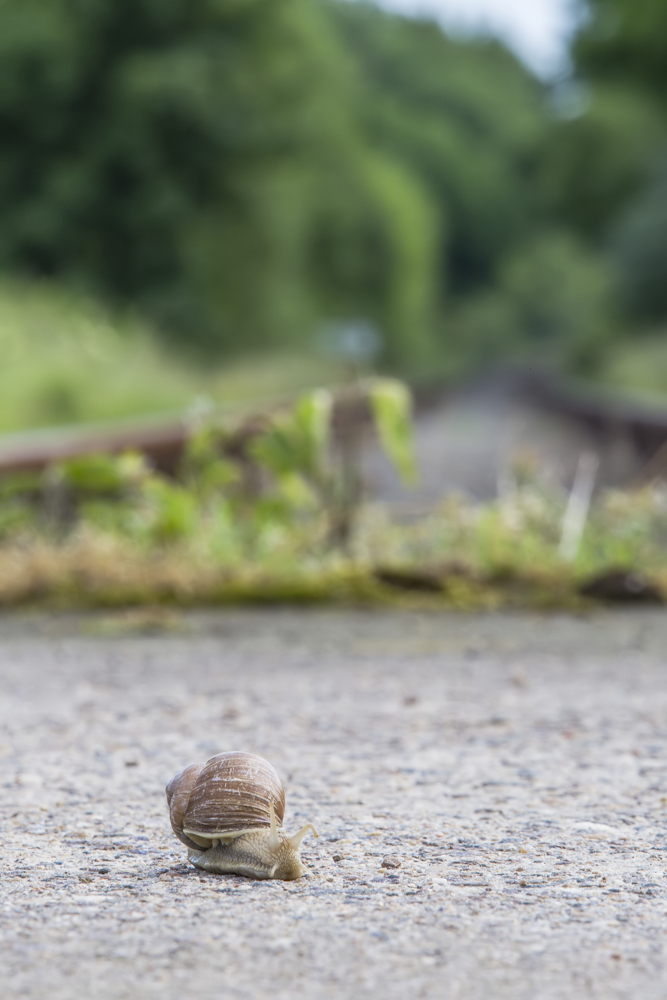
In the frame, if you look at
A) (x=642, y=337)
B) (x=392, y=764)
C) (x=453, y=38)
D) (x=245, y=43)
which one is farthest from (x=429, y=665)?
(x=453, y=38)

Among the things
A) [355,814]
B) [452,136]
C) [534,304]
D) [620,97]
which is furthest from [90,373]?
[452,136]

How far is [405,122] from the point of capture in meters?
93.9

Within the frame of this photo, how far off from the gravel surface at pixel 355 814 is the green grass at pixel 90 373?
1957mm

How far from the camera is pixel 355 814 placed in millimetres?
2703

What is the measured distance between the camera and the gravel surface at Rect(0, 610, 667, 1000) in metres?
1.94

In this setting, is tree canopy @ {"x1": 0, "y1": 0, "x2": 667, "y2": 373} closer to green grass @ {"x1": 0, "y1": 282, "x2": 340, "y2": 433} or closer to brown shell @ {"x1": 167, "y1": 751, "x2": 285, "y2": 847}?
green grass @ {"x1": 0, "y1": 282, "x2": 340, "y2": 433}

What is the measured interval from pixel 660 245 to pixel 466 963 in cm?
3721

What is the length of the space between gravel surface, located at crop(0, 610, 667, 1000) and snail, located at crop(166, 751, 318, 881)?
0.10 ft

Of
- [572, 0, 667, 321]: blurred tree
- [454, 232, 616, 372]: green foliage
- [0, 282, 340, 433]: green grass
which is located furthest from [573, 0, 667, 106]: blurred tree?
[0, 282, 340, 433]: green grass

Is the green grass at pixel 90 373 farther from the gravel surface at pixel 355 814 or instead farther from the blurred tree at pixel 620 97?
the blurred tree at pixel 620 97

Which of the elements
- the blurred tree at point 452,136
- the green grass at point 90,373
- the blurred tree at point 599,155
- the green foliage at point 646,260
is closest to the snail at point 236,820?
the green grass at point 90,373

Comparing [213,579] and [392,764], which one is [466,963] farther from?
[213,579]

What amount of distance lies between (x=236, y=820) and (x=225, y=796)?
0.04 m

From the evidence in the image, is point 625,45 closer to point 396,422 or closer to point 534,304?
point 534,304
